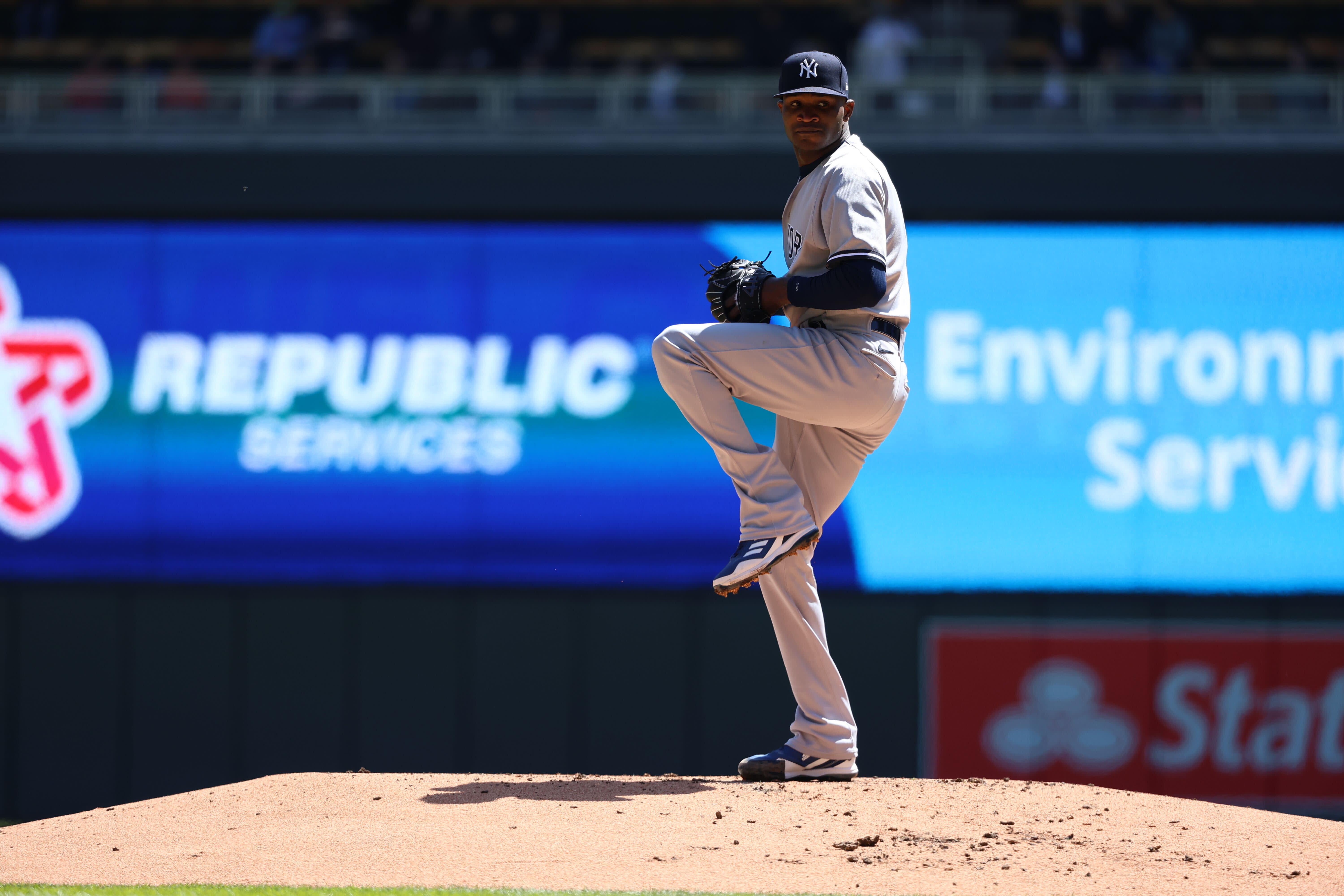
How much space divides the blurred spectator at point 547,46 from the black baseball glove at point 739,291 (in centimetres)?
628

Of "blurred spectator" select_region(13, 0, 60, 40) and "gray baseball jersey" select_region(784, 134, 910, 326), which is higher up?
"blurred spectator" select_region(13, 0, 60, 40)

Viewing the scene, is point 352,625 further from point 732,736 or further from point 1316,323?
point 1316,323

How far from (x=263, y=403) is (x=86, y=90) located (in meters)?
Answer: 2.46

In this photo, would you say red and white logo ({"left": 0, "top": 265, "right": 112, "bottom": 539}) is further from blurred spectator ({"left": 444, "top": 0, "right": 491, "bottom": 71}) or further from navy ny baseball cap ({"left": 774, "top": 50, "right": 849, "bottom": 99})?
navy ny baseball cap ({"left": 774, "top": 50, "right": 849, "bottom": 99})

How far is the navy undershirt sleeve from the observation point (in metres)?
3.93

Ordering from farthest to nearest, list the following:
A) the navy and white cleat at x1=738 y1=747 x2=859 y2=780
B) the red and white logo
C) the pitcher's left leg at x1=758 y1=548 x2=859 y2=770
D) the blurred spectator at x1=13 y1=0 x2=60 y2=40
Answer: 1. the blurred spectator at x1=13 y1=0 x2=60 y2=40
2. the red and white logo
3. the navy and white cleat at x1=738 y1=747 x2=859 y2=780
4. the pitcher's left leg at x1=758 y1=548 x2=859 y2=770

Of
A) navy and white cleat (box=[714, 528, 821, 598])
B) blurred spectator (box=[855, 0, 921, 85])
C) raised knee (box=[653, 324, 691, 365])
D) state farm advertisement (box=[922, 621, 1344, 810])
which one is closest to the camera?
navy and white cleat (box=[714, 528, 821, 598])

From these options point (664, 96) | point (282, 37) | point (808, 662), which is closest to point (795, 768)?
point (808, 662)

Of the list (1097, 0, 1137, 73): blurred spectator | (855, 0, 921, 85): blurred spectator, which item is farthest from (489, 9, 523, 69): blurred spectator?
(1097, 0, 1137, 73): blurred spectator

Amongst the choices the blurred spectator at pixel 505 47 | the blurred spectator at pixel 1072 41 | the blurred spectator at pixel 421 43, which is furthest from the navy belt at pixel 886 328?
the blurred spectator at pixel 421 43

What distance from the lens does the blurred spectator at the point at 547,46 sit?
10570 millimetres

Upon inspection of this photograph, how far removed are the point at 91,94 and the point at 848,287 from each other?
23.1 feet

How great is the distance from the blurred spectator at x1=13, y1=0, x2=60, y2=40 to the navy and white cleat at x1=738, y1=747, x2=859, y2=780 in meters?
9.72

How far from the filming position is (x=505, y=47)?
10.4 meters
